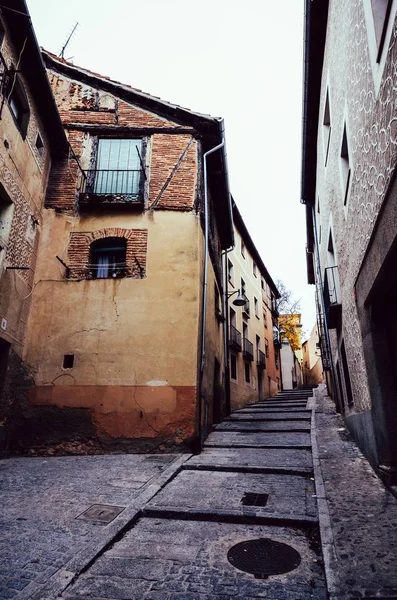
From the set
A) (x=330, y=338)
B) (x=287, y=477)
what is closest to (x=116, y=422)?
(x=287, y=477)

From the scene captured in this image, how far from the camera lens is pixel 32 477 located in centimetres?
559

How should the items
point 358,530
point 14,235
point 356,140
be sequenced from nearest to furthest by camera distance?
point 358,530 < point 356,140 < point 14,235

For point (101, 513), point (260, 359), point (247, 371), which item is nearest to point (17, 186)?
point (101, 513)

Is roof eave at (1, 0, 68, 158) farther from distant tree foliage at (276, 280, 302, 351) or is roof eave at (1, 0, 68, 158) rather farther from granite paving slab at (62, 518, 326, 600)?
distant tree foliage at (276, 280, 302, 351)

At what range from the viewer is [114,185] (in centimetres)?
924

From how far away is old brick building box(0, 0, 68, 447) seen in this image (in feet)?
23.0

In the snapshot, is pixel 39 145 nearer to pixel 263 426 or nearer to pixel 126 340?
pixel 126 340

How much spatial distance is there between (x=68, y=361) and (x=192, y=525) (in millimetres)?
4850

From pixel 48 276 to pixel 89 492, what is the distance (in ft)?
16.7

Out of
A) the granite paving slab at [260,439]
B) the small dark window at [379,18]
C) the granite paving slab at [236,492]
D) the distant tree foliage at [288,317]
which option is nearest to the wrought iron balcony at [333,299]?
the granite paving slab at [260,439]

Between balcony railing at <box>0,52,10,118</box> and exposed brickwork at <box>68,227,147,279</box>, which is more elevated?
balcony railing at <box>0,52,10,118</box>

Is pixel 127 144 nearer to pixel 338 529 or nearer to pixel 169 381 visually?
pixel 169 381

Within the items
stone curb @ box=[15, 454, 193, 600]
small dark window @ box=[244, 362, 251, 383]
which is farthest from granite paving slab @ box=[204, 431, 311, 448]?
small dark window @ box=[244, 362, 251, 383]

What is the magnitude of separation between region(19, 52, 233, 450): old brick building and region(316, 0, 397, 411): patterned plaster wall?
3.16 metres
